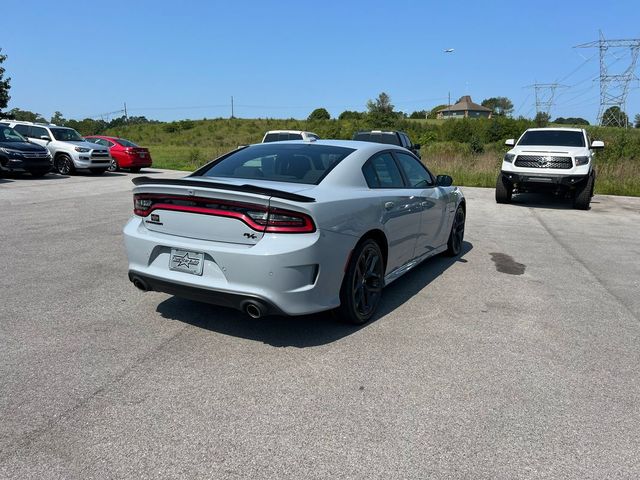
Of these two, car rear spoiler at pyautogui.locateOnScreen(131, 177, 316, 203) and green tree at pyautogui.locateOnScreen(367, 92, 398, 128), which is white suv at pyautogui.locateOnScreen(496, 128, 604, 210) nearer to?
car rear spoiler at pyautogui.locateOnScreen(131, 177, 316, 203)

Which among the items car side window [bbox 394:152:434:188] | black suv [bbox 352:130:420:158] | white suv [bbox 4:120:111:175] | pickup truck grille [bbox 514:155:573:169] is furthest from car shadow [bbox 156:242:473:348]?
white suv [bbox 4:120:111:175]

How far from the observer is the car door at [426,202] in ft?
17.7

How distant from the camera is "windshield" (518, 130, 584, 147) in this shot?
13.3 metres

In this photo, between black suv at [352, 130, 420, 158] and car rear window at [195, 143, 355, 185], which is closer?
car rear window at [195, 143, 355, 185]

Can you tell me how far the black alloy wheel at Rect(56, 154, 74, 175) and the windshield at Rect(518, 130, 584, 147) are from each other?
1556cm

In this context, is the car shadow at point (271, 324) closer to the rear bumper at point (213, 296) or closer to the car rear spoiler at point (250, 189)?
the rear bumper at point (213, 296)

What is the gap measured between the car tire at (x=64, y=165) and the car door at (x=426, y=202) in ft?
54.5

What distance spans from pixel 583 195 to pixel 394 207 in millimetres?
9675

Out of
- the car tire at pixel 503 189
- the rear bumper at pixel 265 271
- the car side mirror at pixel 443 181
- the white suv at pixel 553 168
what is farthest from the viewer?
the car tire at pixel 503 189

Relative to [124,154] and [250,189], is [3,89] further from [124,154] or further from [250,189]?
[250,189]

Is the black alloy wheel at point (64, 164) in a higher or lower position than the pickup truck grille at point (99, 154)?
lower

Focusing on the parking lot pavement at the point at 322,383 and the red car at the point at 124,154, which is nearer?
the parking lot pavement at the point at 322,383

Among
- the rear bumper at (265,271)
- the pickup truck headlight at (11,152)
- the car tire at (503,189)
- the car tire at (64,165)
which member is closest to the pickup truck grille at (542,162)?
the car tire at (503,189)

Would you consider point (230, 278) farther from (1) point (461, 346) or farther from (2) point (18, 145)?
(2) point (18, 145)
